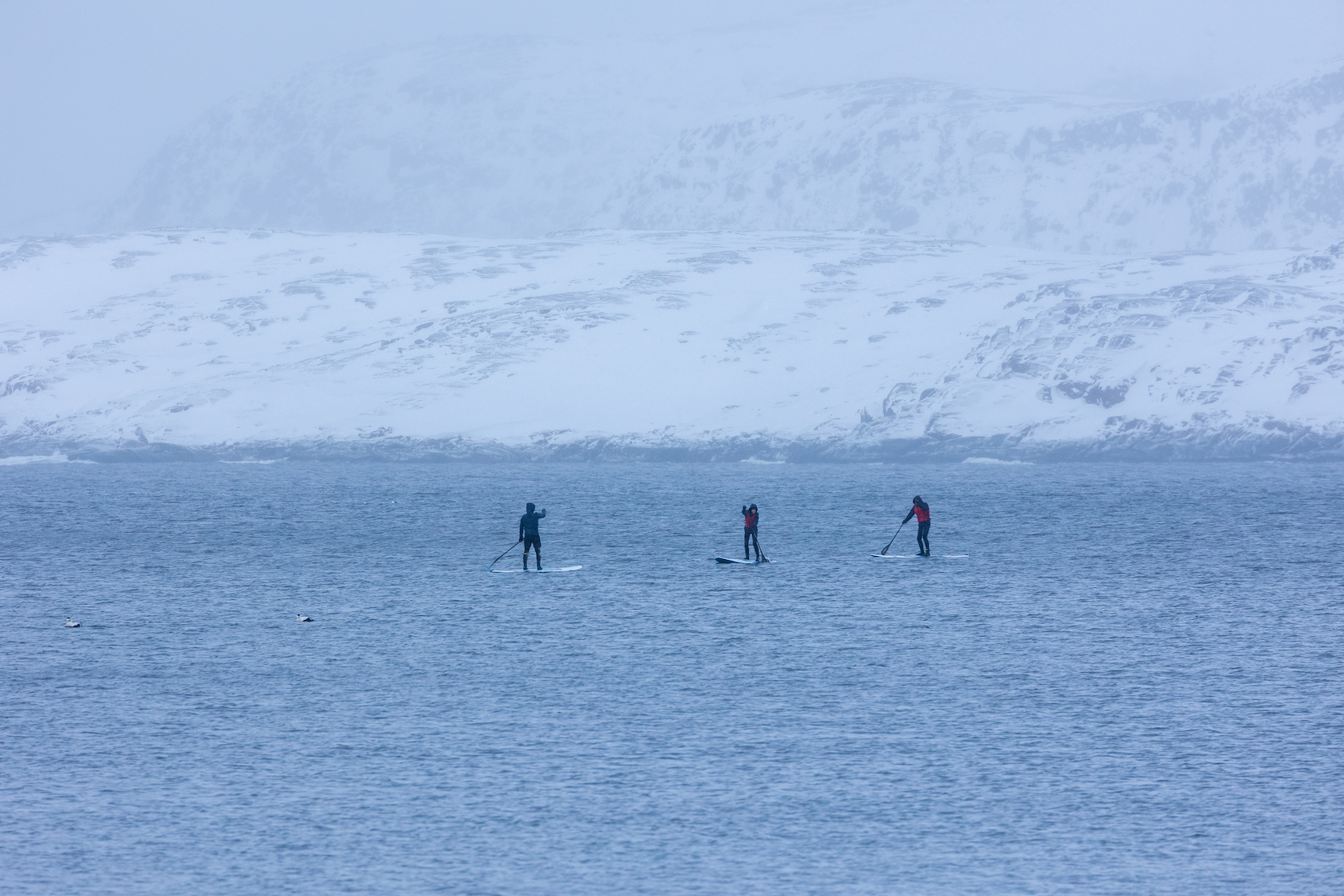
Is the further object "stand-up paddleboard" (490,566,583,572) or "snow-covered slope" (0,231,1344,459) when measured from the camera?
"snow-covered slope" (0,231,1344,459)

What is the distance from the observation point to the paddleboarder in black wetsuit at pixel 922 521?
50281 millimetres

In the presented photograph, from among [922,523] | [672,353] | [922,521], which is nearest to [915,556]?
[922,523]

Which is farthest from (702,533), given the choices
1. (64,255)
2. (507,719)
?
(64,255)

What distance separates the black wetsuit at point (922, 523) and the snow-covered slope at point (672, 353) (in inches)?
2724

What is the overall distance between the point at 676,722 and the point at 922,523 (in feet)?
86.6

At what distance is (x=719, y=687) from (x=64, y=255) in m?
164

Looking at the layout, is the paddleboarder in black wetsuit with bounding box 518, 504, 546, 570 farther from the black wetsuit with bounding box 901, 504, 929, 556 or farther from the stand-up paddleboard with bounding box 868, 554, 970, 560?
the stand-up paddleboard with bounding box 868, 554, 970, 560

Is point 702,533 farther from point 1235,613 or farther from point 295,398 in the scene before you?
point 295,398

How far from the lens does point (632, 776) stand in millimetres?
24422

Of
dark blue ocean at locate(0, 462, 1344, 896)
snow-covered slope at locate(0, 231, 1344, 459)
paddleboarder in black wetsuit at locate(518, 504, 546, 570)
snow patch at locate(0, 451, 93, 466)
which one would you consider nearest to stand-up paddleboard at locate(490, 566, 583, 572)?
dark blue ocean at locate(0, 462, 1344, 896)

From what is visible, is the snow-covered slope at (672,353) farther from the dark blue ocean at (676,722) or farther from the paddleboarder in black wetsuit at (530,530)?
the paddleboarder in black wetsuit at (530,530)

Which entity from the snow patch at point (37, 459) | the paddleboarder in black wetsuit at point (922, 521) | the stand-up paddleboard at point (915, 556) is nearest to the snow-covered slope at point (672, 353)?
the snow patch at point (37, 459)

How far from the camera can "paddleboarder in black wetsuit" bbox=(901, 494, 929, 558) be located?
50.3m

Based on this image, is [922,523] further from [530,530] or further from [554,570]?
[530,530]
